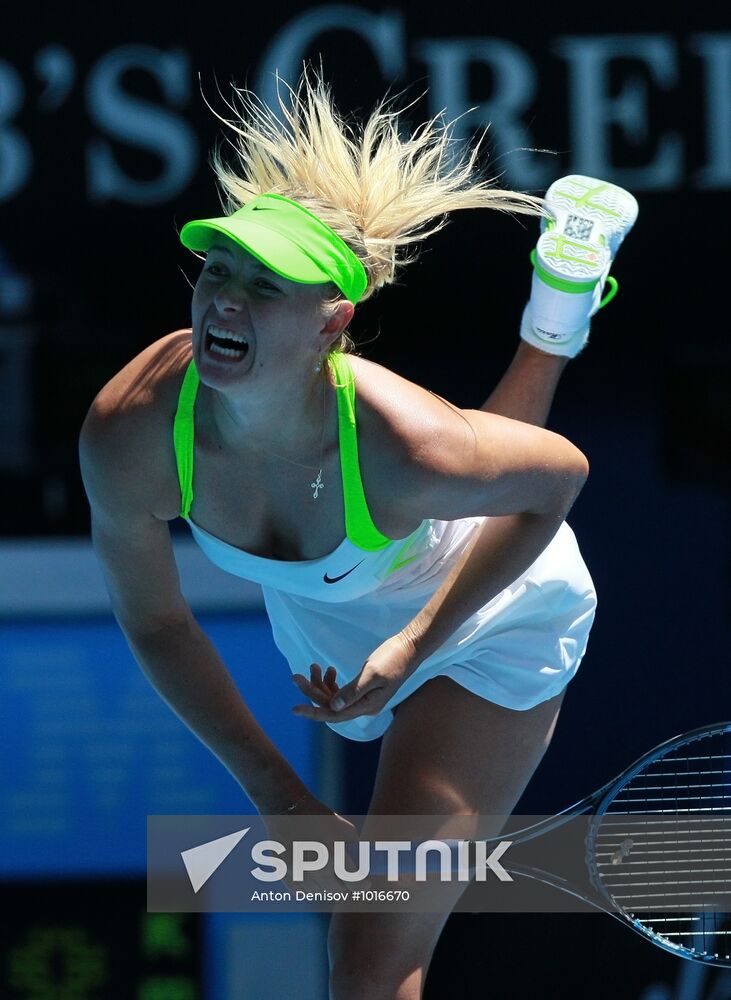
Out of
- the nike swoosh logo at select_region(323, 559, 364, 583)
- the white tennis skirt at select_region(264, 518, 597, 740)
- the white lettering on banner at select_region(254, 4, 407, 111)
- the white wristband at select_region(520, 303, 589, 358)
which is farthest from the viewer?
the white lettering on banner at select_region(254, 4, 407, 111)

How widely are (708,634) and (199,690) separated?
5.73ft

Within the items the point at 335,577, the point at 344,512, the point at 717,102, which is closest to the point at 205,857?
the point at 335,577

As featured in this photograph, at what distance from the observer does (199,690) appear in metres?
2.50

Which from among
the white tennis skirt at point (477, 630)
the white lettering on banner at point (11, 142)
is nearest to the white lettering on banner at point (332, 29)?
the white lettering on banner at point (11, 142)

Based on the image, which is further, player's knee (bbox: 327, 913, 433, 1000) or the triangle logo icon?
the triangle logo icon

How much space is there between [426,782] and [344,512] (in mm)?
421

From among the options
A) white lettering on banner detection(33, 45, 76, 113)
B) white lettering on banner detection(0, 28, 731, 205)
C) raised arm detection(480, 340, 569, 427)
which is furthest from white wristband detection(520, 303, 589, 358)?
white lettering on banner detection(33, 45, 76, 113)

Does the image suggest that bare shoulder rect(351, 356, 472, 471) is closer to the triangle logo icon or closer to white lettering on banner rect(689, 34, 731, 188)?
the triangle logo icon

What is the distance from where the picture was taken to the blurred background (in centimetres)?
365

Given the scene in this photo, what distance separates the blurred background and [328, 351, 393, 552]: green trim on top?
1.43 metres

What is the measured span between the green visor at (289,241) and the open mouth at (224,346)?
0.32ft

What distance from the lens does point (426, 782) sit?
244cm

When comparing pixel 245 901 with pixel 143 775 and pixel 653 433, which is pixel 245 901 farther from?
pixel 653 433

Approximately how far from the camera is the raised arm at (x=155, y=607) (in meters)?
2.23
